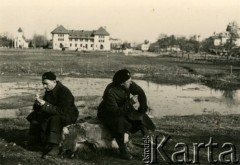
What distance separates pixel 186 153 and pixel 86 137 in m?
1.83

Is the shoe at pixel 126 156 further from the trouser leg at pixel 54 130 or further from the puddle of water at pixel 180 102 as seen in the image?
the puddle of water at pixel 180 102

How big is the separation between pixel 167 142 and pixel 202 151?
2.88ft

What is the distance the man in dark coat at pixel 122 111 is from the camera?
22.5 feet

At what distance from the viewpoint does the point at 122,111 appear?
6.89m

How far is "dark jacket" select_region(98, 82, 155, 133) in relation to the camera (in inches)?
271

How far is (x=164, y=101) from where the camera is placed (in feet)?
66.4

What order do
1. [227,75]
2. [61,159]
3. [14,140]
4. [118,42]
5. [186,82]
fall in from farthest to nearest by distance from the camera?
[118,42], [227,75], [186,82], [14,140], [61,159]

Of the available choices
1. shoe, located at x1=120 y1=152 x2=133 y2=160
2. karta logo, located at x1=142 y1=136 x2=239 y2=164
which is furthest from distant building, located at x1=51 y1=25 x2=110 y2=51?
shoe, located at x1=120 y1=152 x2=133 y2=160

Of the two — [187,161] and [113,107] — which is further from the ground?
[113,107]

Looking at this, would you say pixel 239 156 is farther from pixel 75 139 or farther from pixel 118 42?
pixel 118 42

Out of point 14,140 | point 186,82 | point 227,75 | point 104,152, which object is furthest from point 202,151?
point 227,75

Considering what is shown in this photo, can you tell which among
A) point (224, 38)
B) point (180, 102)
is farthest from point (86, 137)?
point (224, 38)

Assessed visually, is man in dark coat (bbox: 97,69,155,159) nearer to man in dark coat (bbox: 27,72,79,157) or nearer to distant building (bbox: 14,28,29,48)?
man in dark coat (bbox: 27,72,79,157)

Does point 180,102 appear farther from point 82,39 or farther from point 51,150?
point 82,39
